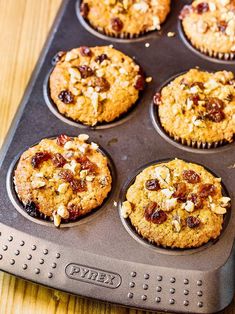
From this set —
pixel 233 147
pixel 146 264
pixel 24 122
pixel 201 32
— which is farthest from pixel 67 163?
pixel 201 32

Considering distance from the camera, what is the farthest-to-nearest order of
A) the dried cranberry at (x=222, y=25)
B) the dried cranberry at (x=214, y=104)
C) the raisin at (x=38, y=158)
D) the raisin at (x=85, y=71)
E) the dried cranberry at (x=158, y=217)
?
the dried cranberry at (x=222, y=25) < the raisin at (x=85, y=71) < the dried cranberry at (x=214, y=104) < the raisin at (x=38, y=158) < the dried cranberry at (x=158, y=217)

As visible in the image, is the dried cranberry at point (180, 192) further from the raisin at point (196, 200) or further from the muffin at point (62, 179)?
the muffin at point (62, 179)

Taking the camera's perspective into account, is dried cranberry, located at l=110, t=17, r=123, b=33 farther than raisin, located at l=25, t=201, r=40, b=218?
Yes

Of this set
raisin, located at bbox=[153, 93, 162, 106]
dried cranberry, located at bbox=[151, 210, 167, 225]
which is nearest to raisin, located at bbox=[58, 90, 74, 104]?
raisin, located at bbox=[153, 93, 162, 106]

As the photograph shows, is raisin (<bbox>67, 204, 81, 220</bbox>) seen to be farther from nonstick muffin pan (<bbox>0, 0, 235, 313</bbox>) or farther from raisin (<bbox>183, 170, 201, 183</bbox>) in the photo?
raisin (<bbox>183, 170, 201, 183</bbox>)

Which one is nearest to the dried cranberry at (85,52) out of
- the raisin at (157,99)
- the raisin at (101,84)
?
the raisin at (101,84)

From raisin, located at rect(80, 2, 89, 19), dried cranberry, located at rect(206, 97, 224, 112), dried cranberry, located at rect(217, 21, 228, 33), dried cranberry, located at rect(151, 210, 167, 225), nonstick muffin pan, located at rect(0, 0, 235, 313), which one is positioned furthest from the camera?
raisin, located at rect(80, 2, 89, 19)
